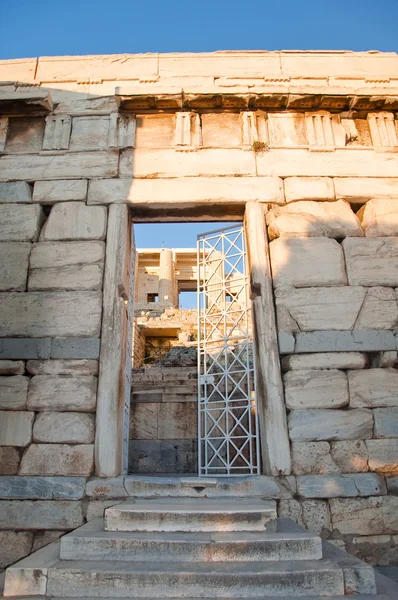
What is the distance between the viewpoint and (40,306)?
5352mm

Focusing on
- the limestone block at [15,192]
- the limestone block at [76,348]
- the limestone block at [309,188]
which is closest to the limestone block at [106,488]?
the limestone block at [76,348]

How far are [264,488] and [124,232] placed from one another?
340 cm

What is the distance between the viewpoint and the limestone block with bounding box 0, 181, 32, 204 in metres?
5.89

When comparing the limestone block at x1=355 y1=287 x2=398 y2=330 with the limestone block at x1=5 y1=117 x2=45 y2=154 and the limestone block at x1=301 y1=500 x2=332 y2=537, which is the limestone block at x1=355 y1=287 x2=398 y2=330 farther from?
the limestone block at x1=5 y1=117 x2=45 y2=154

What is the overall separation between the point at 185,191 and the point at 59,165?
1784mm

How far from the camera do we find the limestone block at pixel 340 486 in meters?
4.52

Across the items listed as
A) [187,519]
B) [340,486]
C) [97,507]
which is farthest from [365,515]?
[97,507]

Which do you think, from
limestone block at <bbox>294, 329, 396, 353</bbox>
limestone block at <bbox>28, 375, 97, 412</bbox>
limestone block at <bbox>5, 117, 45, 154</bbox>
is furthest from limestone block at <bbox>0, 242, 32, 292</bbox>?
limestone block at <bbox>294, 329, 396, 353</bbox>

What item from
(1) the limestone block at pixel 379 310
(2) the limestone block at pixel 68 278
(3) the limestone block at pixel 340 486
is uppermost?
(2) the limestone block at pixel 68 278

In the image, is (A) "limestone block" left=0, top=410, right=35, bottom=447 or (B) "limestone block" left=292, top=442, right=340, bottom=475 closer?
(B) "limestone block" left=292, top=442, right=340, bottom=475

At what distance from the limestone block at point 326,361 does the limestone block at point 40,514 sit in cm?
270

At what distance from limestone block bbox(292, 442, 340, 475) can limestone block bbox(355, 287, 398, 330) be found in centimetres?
146

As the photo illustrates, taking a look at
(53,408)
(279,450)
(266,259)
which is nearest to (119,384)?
(53,408)

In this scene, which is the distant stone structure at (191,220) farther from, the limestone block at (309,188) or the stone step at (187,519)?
the stone step at (187,519)
